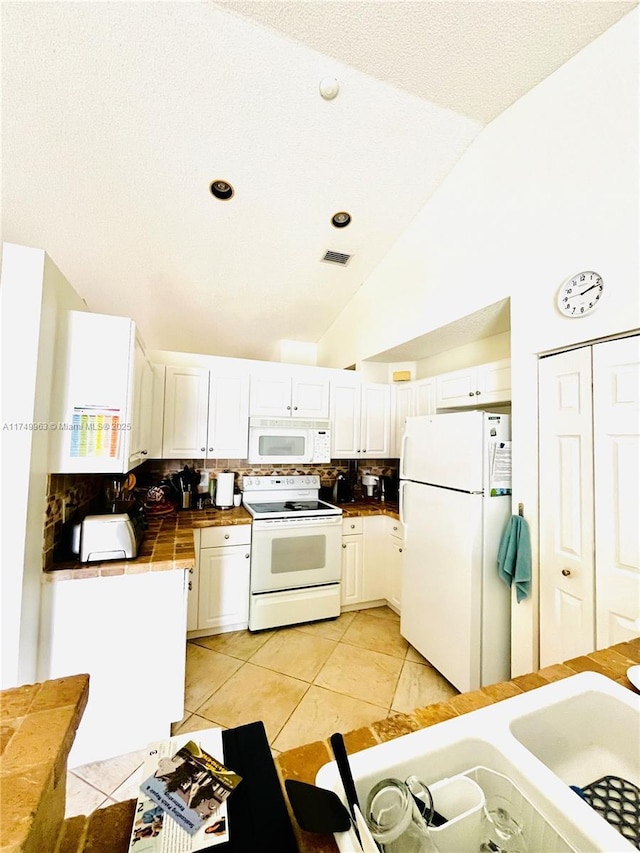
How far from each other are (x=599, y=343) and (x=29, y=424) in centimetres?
251

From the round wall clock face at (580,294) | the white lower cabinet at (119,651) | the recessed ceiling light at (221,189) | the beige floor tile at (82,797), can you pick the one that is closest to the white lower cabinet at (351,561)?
the white lower cabinet at (119,651)

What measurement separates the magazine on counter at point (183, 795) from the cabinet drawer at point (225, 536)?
6.78 ft

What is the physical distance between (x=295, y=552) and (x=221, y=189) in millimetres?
2755

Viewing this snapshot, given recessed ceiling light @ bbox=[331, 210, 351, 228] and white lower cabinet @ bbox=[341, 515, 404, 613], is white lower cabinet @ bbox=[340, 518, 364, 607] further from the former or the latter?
recessed ceiling light @ bbox=[331, 210, 351, 228]

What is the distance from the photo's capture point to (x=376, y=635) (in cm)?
274

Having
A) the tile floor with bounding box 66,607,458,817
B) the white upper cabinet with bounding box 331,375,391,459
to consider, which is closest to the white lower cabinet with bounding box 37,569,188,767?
the tile floor with bounding box 66,607,458,817

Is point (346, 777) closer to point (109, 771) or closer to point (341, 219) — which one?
point (109, 771)

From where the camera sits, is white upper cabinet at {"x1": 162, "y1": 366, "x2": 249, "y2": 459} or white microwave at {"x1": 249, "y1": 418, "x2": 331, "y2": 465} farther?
white microwave at {"x1": 249, "y1": 418, "x2": 331, "y2": 465}

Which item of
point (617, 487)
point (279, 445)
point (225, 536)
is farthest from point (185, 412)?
point (617, 487)

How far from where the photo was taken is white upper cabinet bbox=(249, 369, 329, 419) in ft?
10.2

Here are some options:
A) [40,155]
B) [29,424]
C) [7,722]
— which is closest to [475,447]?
[7,722]

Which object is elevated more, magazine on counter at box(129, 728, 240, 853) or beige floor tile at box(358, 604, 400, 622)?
magazine on counter at box(129, 728, 240, 853)

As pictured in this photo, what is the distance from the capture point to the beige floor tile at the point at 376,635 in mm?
2570

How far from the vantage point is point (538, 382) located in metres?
1.84
